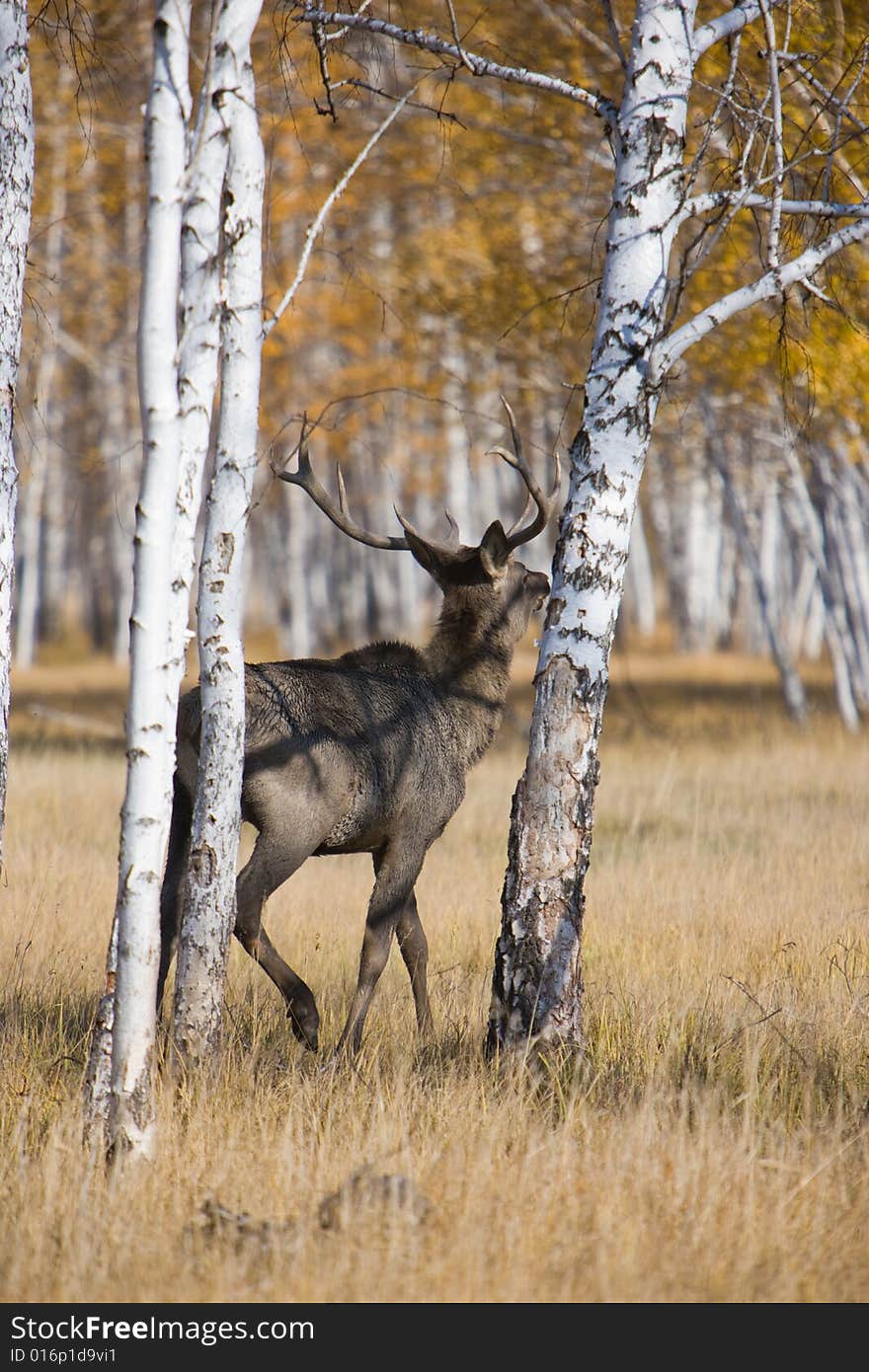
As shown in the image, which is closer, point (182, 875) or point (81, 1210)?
point (81, 1210)

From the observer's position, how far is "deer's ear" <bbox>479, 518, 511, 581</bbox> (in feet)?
21.3

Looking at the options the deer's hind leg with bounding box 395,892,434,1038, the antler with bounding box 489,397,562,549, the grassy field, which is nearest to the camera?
the grassy field

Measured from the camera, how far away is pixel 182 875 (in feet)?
17.7

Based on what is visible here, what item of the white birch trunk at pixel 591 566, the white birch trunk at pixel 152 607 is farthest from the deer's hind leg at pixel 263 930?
the white birch trunk at pixel 152 607

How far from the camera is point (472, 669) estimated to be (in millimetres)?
6637

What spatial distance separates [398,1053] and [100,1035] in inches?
58.0

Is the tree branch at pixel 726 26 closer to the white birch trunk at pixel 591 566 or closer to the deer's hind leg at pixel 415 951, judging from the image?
the white birch trunk at pixel 591 566

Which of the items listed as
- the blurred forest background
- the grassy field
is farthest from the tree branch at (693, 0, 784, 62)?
the grassy field

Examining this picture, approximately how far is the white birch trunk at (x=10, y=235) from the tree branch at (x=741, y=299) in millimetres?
2257

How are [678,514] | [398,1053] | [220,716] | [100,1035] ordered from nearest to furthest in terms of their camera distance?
[100,1035] < [220,716] < [398,1053] < [678,514]

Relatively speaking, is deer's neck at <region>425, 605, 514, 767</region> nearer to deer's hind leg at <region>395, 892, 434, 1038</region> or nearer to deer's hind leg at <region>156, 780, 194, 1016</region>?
deer's hind leg at <region>395, 892, 434, 1038</region>

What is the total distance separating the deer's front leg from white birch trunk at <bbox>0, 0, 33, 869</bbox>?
1567 millimetres
